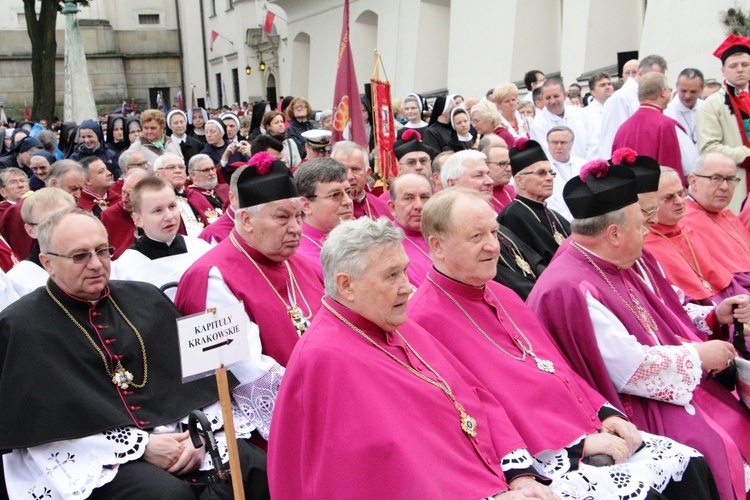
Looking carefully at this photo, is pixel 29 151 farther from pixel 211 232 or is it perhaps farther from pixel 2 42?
pixel 2 42

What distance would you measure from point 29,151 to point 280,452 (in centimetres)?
904

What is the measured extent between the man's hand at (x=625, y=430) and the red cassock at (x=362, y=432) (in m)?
0.65

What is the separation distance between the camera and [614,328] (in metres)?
3.70

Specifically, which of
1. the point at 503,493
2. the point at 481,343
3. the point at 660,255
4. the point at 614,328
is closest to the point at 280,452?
the point at 503,493

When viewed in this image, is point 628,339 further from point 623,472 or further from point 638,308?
point 623,472

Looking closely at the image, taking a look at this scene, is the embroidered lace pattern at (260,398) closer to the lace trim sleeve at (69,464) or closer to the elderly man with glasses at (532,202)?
the lace trim sleeve at (69,464)

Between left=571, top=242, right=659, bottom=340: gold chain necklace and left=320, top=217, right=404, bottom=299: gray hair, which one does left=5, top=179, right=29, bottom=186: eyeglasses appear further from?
left=571, top=242, right=659, bottom=340: gold chain necklace

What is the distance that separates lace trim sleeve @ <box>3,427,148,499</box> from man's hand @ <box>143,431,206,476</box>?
0.13 feet

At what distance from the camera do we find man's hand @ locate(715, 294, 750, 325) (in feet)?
14.0

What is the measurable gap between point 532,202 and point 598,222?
5.79 feet

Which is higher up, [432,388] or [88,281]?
[88,281]

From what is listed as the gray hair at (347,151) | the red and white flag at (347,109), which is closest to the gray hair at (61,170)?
the gray hair at (347,151)

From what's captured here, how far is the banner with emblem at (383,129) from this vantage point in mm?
8266

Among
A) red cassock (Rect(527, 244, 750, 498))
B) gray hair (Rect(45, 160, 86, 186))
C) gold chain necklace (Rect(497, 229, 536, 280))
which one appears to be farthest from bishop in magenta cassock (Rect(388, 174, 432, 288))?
gray hair (Rect(45, 160, 86, 186))
